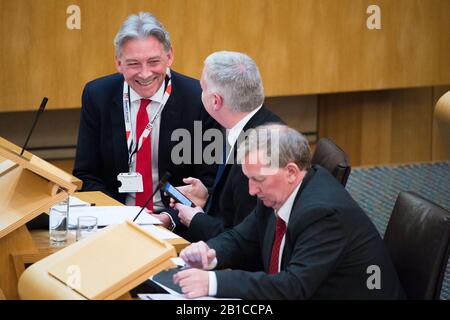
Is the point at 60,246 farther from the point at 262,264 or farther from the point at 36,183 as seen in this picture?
the point at 262,264

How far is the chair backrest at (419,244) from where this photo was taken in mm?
2988

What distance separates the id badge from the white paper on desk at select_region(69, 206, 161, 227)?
416 millimetres

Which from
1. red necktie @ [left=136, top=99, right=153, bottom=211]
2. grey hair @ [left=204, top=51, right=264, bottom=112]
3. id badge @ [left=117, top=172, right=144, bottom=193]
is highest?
grey hair @ [left=204, top=51, right=264, bottom=112]

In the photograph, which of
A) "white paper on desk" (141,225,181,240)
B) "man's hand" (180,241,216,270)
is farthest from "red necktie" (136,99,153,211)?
"man's hand" (180,241,216,270)

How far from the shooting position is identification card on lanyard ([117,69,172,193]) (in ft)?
14.6

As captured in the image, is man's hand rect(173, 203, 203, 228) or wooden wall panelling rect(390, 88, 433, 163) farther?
wooden wall panelling rect(390, 88, 433, 163)

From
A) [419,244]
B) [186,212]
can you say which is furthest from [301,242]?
[186,212]

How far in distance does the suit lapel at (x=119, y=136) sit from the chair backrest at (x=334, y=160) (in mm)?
967

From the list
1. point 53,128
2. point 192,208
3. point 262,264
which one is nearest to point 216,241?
point 262,264

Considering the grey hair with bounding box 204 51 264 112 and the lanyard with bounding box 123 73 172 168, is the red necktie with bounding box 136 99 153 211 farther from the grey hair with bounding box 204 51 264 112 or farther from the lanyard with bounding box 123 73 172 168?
the grey hair with bounding box 204 51 264 112

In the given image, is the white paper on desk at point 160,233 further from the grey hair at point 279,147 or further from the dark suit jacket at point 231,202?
the grey hair at point 279,147

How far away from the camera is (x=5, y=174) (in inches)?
141

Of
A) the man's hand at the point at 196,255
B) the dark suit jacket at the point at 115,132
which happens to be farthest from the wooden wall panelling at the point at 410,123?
the man's hand at the point at 196,255
